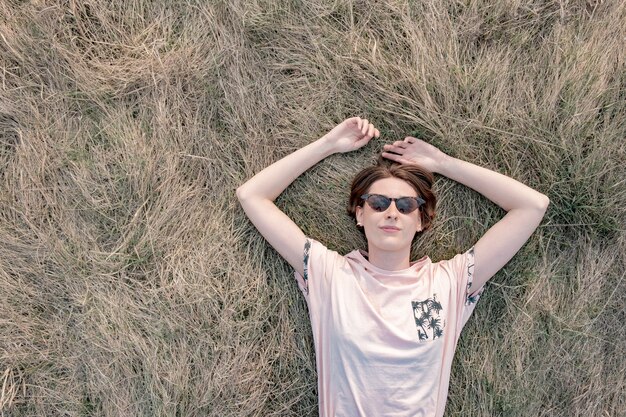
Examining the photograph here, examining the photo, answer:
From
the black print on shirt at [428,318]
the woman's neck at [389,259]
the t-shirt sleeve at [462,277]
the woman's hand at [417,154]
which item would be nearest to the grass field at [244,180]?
the woman's hand at [417,154]

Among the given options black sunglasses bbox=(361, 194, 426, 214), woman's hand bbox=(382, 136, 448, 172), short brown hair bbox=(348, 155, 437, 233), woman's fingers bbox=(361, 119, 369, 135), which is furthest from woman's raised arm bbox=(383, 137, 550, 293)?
black sunglasses bbox=(361, 194, 426, 214)

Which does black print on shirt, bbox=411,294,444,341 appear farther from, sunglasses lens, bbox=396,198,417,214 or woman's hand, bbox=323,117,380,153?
woman's hand, bbox=323,117,380,153

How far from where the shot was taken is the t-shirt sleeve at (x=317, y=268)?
2.98 m

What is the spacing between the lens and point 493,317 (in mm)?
3223

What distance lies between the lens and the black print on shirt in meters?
2.86

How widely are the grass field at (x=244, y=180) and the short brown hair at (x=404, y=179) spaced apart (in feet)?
0.49

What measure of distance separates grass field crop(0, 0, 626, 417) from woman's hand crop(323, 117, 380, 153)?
10 centimetres

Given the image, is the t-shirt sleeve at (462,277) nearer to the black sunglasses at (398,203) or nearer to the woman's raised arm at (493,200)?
the woman's raised arm at (493,200)

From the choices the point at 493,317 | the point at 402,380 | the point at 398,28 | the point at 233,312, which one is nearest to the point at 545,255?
the point at 493,317

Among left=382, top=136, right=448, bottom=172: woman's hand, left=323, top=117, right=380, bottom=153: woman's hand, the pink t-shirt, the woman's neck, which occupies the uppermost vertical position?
left=323, top=117, right=380, bottom=153: woman's hand

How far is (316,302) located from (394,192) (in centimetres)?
83

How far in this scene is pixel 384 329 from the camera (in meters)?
2.84

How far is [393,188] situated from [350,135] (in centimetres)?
51

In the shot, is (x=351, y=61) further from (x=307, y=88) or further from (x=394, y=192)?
(x=394, y=192)
